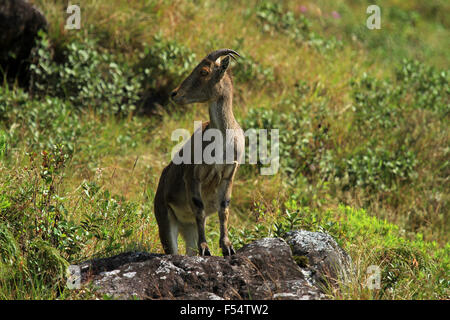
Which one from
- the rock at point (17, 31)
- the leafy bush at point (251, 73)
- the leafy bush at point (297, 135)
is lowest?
the leafy bush at point (297, 135)

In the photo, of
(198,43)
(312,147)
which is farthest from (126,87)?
(312,147)

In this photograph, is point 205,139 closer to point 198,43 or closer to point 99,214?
point 99,214

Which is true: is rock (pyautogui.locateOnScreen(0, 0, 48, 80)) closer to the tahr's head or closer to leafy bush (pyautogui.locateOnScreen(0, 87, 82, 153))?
leafy bush (pyautogui.locateOnScreen(0, 87, 82, 153))

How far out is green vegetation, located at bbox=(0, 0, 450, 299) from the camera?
645 cm

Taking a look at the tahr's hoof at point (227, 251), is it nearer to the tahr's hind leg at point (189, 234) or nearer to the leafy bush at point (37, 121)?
the tahr's hind leg at point (189, 234)

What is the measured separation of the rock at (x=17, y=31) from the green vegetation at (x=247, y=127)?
21cm

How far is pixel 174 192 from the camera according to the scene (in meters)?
6.24

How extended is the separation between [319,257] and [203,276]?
40.8 inches

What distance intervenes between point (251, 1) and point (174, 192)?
8.23m

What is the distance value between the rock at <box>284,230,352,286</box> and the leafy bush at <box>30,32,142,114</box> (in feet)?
17.1

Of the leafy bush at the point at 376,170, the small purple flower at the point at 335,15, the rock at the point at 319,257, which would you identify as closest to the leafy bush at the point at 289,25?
the small purple flower at the point at 335,15

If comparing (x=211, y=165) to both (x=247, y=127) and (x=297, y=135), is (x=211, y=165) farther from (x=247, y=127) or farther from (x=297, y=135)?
(x=297, y=135)

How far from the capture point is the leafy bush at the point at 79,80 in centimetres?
994

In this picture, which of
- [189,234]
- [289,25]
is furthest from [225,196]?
[289,25]
